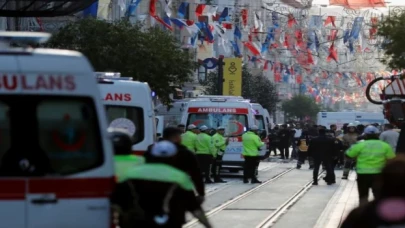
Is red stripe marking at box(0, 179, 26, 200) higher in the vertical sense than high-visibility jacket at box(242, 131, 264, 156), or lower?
higher

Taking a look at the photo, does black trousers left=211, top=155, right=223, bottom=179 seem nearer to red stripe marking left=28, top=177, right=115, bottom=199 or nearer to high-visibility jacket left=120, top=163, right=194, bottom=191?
red stripe marking left=28, top=177, right=115, bottom=199

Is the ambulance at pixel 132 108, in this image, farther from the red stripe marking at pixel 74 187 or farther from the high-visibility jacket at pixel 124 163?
the red stripe marking at pixel 74 187

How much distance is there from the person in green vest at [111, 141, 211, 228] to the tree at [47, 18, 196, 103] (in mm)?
29887

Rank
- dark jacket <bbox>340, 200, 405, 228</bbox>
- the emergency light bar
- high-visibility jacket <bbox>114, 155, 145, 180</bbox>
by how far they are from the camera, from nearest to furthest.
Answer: dark jacket <bbox>340, 200, 405, 228</bbox>
the emergency light bar
high-visibility jacket <bbox>114, 155, 145, 180</bbox>

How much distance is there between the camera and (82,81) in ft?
33.3

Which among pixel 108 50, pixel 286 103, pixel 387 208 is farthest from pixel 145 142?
pixel 286 103

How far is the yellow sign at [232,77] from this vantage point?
59250 mm

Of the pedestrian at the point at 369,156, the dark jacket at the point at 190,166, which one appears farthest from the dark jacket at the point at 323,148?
the dark jacket at the point at 190,166

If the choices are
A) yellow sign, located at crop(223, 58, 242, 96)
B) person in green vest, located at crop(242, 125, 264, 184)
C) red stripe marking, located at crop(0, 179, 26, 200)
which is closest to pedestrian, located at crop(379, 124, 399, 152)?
person in green vest, located at crop(242, 125, 264, 184)

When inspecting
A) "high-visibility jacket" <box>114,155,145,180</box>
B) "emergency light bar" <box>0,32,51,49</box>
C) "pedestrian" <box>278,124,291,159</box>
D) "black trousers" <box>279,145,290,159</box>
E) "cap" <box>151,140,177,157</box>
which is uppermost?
"emergency light bar" <box>0,32,51,49</box>

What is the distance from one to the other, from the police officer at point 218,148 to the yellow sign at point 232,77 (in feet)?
83.8

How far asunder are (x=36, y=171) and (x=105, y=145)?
0.60m

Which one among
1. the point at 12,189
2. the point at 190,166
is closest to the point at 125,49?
the point at 190,166

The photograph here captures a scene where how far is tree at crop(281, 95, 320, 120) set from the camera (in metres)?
128
